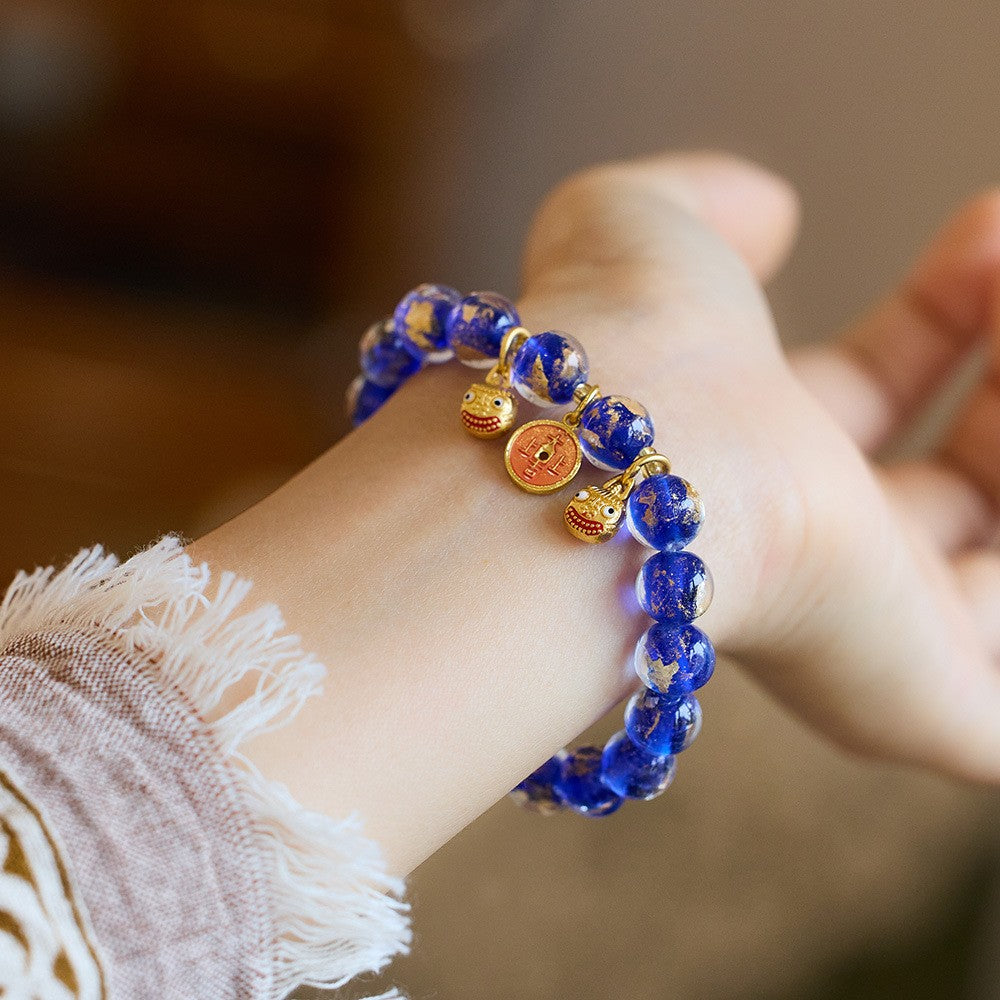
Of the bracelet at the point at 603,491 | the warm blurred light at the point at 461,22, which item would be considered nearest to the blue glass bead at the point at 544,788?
the bracelet at the point at 603,491

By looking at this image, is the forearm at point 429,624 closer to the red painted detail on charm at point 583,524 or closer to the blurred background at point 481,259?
the red painted detail on charm at point 583,524

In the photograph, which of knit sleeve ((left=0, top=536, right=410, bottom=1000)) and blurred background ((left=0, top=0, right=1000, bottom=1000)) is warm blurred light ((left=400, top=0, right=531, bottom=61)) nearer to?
blurred background ((left=0, top=0, right=1000, bottom=1000))

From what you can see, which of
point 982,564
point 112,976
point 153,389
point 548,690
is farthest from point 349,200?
point 112,976

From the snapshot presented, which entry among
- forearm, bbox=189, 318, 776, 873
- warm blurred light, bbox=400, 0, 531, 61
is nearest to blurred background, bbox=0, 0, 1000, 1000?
warm blurred light, bbox=400, 0, 531, 61

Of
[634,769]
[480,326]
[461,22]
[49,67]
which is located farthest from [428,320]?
[49,67]

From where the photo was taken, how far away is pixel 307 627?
443mm

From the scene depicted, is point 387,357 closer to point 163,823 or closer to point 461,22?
point 163,823

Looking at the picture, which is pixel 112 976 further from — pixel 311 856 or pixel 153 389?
pixel 153 389

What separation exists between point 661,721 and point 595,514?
0.10m

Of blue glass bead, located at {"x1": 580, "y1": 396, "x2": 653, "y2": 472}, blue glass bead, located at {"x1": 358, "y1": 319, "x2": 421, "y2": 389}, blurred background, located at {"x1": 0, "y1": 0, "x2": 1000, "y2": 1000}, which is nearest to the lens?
blue glass bead, located at {"x1": 580, "y1": 396, "x2": 653, "y2": 472}

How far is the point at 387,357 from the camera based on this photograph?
58cm

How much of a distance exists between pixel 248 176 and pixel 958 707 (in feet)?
3.80

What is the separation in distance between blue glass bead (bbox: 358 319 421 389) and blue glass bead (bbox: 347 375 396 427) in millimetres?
17

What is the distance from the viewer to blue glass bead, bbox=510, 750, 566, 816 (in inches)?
21.7
